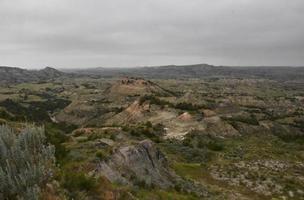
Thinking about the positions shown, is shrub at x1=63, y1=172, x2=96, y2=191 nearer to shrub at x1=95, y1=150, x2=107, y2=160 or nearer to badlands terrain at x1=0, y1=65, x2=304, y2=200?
badlands terrain at x1=0, y1=65, x2=304, y2=200

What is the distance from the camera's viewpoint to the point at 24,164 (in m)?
8.91

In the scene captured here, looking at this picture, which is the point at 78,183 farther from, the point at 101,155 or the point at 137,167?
the point at 137,167

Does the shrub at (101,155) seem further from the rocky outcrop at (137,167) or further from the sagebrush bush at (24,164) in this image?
the sagebrush bush at (24,164)

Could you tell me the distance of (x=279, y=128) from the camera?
83.7 metres

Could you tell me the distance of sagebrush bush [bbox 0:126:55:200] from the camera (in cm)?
812

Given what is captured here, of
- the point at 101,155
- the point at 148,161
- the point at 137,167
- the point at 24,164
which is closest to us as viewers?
the point at 24,164

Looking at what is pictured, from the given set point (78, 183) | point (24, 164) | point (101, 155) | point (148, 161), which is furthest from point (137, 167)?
point (24, 164)

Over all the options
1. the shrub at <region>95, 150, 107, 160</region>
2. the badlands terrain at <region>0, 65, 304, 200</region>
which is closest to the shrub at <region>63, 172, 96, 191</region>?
the badlands terrain at <region>0, 65, 304, 200</region>

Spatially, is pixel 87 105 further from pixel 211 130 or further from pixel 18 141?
pixel 18 141

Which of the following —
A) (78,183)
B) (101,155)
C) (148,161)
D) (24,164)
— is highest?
(24,164)

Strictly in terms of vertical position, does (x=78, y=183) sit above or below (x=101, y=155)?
above

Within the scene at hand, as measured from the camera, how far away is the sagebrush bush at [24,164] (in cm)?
812

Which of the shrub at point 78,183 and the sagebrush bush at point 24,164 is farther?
the shrub at point 78,183

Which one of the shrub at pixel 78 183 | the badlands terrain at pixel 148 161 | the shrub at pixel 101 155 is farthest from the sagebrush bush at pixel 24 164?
the shrub at pixel 101 155
